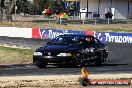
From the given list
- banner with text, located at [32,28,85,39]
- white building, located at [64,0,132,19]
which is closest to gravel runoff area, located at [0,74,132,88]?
banner with text, located at [32,28,85,39]

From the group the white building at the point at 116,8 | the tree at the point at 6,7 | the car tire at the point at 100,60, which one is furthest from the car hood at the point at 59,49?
the white building at the point at 116,8

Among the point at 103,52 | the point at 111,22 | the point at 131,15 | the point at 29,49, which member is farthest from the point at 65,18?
the point at 103,52

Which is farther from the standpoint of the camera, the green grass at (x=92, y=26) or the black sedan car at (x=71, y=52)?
the green grass at (x=92, y=26)

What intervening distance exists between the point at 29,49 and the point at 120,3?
132 ft

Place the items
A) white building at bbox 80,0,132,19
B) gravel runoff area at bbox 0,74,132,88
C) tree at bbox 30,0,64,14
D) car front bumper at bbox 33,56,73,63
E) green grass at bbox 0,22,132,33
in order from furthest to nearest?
1. tree at bbox 30,0,64,14
2. white building at bbox 80,0,132,19
3. green grass at bbox 0,22,132,33
4. car front bumper at bbox 33,56,73,63
5. gravel runoff area at bbox 0,74,132,88

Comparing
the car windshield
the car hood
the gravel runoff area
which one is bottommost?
the gravel runoff area

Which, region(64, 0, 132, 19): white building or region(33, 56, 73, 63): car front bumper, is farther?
region(64, 0, 132, 19): white building

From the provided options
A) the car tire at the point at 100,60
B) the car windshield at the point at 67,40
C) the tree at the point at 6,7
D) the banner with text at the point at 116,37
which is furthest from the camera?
the tree at the point at 6,7

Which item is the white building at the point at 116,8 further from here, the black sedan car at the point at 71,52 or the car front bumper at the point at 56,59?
the car front bumper at the point at 56,59

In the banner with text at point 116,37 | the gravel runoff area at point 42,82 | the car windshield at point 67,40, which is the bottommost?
the banner with text at point 116,37

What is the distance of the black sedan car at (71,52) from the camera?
59.3ft

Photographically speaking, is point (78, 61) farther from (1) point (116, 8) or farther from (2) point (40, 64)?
(1) point (116, 8)

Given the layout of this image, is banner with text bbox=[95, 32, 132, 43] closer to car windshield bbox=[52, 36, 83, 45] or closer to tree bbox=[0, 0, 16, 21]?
car windshield bbox=[52, 36, 83, 45]

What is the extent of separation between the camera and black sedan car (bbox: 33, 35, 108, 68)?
18078 mm
